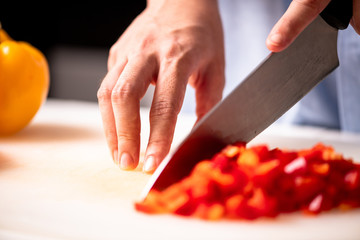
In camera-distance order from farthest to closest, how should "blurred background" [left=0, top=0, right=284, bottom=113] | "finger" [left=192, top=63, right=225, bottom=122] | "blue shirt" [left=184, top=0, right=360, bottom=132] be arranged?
1. "blurred background" [left=0, top=0, right=284, bottom=113]
2. "blue shirt" [left=184, top=0, right=360, bottom=132]
3. "finger" [left=192, top=63, right=225, bottom=122]

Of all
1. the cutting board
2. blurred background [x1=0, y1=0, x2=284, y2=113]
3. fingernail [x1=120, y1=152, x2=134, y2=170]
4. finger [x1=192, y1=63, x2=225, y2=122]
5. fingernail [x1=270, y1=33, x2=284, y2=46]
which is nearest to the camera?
the cutting board

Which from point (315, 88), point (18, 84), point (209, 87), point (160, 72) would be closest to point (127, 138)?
point (160, 72)

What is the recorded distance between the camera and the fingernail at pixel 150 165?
3.25ft

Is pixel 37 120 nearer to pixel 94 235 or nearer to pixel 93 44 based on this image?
pixel 94 235

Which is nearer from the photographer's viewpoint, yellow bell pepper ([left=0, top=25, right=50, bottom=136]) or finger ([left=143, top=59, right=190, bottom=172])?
finger ([left=143, top=59, right=190, bottom=172])

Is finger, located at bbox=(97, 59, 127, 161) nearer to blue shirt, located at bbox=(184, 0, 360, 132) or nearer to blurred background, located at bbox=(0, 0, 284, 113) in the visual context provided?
Answer: blue shirt, located at bbox=(184, 0, 360, 132)

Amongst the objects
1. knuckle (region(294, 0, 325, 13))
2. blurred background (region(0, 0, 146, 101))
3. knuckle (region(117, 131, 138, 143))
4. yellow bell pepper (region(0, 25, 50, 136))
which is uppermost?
knuckle (region(294, 0, 325, 13))

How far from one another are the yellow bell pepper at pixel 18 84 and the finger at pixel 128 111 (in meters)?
0.43

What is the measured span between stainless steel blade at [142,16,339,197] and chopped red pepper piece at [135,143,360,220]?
0.09 metres

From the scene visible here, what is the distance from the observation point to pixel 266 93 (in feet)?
3.37

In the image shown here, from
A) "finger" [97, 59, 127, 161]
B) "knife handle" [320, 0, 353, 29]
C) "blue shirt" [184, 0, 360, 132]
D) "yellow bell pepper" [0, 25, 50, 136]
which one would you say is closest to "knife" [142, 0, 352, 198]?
"knife handle" [320, 0, 353, 29]

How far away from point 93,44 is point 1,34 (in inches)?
91.9

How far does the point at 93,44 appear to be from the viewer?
377 cm

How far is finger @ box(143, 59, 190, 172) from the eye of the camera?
1005 millimetres
